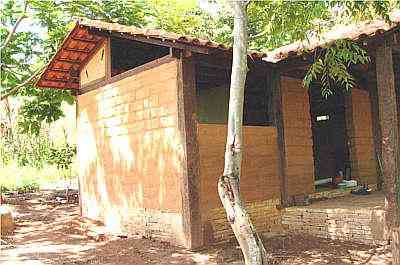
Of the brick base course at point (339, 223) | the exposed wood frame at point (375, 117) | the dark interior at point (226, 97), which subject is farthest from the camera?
the exposed wood frame at point (375, 117)

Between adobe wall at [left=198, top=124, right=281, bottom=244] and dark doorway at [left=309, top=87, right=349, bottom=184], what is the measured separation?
3627 millimetres

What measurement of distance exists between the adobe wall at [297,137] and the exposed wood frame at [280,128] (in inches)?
3.5

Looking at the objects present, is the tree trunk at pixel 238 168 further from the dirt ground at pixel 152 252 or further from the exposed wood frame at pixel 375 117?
the exposed wood frame at pixel 375 117

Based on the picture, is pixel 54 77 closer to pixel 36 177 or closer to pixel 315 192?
pixel 315 192

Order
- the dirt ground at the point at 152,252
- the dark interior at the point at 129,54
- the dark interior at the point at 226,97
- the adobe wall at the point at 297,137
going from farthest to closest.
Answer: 1. the dark interior at the point at 129,54
2. the dark interior at the point at 226,97
3. the adobe wall at the point at 297,137
4. the dirt ground at the point at 152,252

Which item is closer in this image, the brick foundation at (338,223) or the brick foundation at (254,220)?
the brick foundation at (338,223)

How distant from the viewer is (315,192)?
30.8 ft

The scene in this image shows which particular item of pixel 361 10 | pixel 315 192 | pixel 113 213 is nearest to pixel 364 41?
pixel 361 10

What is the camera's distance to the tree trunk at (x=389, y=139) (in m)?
6.02

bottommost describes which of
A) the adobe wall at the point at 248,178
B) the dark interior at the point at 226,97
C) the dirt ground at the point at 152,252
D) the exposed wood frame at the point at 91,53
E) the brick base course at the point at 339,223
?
the dirt ground at the point at 152,252

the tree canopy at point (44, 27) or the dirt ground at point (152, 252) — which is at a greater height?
the tree canopy at point (44, 27)

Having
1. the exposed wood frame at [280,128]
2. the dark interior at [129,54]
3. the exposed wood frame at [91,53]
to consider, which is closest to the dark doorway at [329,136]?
the exposed wood frame at [280,128]

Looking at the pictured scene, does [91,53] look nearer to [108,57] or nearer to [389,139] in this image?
[108,57]

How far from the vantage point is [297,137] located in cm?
909
